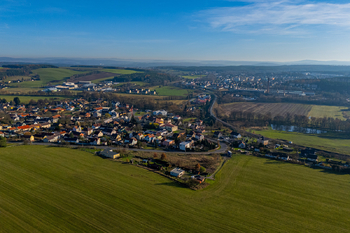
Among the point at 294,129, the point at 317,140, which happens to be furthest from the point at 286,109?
the point at 317,140

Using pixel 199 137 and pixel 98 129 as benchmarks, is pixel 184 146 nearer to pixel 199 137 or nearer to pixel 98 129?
pixel 199 137

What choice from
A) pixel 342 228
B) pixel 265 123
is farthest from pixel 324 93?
pixel 342 228

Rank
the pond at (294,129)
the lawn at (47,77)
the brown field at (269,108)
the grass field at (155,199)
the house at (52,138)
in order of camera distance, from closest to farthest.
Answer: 1. the grass field at (155,199)
2. the house at (52,138)
3. the pond at (294,129)
4. the brown field at (269,108)
5. the lawn at (47,77)

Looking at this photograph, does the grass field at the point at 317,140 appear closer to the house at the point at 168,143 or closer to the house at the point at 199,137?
the house at the point at 199,137

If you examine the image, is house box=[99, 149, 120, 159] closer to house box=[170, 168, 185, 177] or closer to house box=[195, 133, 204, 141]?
house box=[170, 168, 185, 177]

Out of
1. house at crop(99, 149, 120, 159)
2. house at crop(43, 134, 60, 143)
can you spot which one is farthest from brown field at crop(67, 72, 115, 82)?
house at crop(99, 149, 120, 159)

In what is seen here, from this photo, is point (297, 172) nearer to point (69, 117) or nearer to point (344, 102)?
point (69, 117)

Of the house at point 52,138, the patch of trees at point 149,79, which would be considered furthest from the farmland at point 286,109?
the patch of trees at point 149,79
